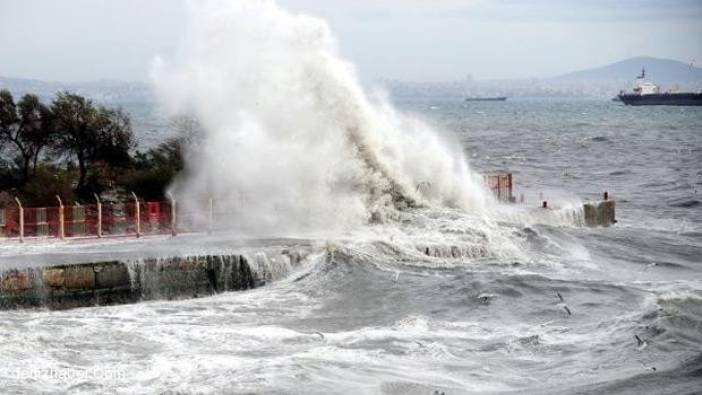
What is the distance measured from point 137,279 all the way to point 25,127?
1051 cm

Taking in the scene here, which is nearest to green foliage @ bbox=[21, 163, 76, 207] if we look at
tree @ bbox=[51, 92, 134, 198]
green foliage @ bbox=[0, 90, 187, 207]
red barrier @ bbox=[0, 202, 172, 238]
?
green foliage @ bbox=[0, 90, 187, 207]

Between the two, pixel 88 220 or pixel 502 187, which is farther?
pixel 502 187

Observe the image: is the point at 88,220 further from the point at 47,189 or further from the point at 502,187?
the point at 502,187

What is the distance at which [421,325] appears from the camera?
18781mm

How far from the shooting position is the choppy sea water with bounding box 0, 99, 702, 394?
15078mm

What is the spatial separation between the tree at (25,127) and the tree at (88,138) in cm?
36

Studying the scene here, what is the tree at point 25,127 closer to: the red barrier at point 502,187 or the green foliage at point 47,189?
the green foliage at point 47,189

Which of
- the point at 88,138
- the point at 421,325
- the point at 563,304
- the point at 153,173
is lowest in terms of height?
the point at 421,325

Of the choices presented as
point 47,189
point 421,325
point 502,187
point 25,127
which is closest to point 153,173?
point 47,189

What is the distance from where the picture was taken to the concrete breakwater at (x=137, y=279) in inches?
776

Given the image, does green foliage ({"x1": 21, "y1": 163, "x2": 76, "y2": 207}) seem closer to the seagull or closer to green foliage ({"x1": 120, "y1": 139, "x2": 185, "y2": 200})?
green foliage ({"x1": 120, "y1": 139, "x2": 185, "y2": 200})

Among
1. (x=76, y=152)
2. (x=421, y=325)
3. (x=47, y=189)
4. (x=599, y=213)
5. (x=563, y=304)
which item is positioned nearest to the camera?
(x=421, y=325)

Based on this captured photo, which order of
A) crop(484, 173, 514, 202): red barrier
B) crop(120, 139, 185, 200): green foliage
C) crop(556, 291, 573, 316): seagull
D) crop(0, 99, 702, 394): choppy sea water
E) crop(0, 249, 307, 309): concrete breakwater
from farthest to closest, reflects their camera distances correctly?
crop(484, 173, 514, 202): red barrier < crop(120, 139, 185, 200): green foliage < crop(556, 291, 573, 316): seagull < crop(0, 249, 307, 309): concrete breakwater < crop(0, 99, 702, 394): choppy sea water

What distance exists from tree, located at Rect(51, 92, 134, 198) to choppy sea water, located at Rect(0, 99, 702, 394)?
7.76 m
